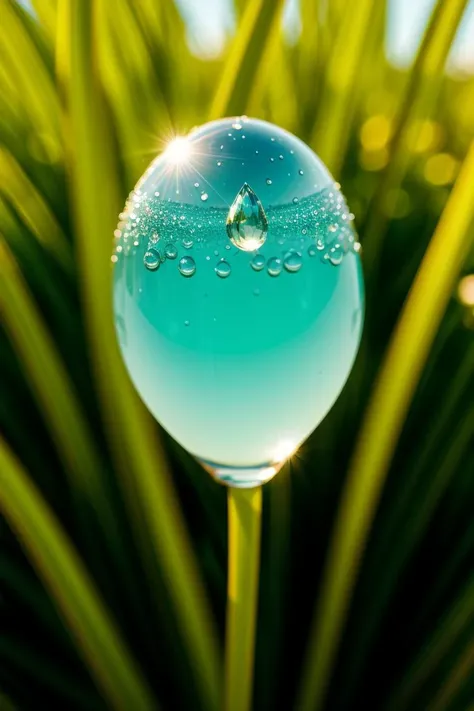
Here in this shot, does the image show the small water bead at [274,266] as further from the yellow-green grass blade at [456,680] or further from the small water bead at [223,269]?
the yellow-green grass blade at [456,680]

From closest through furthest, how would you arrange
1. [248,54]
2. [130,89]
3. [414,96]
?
[248,54]
[414,96]
[130,89]

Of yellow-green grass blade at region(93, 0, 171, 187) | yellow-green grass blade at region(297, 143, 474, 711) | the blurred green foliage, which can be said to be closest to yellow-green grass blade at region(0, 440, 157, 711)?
the blurred green foliage

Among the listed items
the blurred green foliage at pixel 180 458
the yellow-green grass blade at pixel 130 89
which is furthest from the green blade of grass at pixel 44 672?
the yellow-green grass blade at pixel 130 89

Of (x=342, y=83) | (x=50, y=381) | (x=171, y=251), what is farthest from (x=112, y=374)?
(x=342, y=83)

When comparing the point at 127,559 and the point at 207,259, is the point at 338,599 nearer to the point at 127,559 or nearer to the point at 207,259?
the point at 127,559

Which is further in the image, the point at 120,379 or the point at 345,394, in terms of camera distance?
the point at 345,394

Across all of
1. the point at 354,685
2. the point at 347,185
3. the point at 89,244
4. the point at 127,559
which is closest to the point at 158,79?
the point at 347,185

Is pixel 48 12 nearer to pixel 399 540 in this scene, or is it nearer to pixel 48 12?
pixel 48 12
